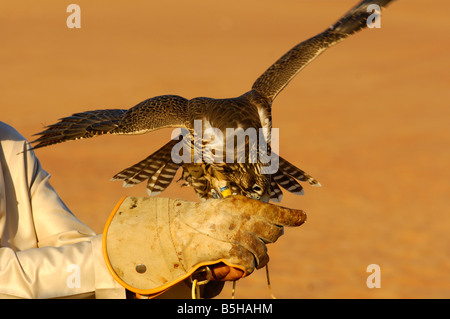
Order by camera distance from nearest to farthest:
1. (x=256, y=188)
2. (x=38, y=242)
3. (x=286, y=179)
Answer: (x=38, y=242) < (x=256, y=188) < (x=286, y=179)

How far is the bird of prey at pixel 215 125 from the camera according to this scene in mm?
5184

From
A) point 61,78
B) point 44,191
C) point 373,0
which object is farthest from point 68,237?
point 61,78

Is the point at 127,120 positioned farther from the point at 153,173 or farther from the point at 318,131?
the point at 318,131

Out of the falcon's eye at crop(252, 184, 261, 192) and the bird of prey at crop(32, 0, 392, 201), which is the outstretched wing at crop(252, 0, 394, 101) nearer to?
the bird of prey at crop(32, 0, 392, 201)

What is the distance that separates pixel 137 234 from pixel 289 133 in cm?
1344

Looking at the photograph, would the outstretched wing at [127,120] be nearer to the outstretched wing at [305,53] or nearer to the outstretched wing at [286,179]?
the outstretched wing at [305,53]

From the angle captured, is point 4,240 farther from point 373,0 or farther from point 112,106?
point 112,106

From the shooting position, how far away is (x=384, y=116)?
1777 cm

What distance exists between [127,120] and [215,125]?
0.67 meters

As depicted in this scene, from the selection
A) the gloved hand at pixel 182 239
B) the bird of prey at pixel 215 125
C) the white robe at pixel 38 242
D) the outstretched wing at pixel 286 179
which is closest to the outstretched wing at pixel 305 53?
the bird of prey at pixel 215 125

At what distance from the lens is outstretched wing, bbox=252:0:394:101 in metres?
6.09

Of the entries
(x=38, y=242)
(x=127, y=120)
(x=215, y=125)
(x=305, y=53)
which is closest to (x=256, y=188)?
(x=215, y=125)

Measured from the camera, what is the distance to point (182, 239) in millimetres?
3111

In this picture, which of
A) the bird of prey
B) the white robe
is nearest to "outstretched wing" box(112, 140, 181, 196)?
the bird of prey
